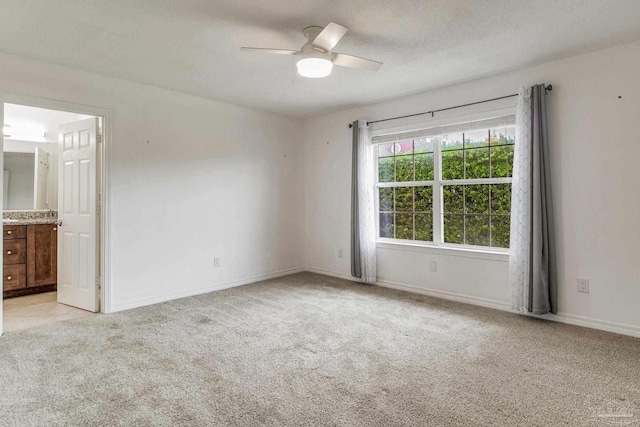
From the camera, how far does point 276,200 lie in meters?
5.45

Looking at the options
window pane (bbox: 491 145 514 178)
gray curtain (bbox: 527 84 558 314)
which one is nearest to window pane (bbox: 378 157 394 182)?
window pane (bbox: 491 145 514 178)

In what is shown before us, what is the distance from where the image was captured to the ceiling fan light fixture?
2617 mm

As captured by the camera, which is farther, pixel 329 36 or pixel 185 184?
pixel 185 184

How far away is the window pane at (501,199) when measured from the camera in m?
3.77

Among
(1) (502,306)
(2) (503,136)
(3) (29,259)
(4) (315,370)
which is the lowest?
(4) (315,370)

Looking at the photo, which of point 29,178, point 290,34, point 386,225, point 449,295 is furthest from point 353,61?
point 29,178

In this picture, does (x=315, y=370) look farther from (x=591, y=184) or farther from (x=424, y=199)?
(x=591, y=184)

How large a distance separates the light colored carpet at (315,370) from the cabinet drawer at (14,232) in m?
1.83

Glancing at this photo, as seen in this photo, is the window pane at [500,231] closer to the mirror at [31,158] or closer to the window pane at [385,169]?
the window pane at [385,169]

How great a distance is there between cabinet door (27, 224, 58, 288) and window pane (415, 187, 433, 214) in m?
4.77

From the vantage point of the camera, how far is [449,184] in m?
4.19

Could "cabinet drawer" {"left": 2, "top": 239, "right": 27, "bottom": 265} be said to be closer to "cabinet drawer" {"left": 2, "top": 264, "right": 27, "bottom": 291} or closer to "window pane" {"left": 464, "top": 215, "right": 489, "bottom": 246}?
"cabinet drawer" {"left": 2, "top": 264, "right": 27, "bottom": 291}

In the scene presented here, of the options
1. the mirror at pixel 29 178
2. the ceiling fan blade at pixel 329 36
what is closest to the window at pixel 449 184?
the ceiling fan blade at pixel 329 36

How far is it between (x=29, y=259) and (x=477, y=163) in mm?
5591
